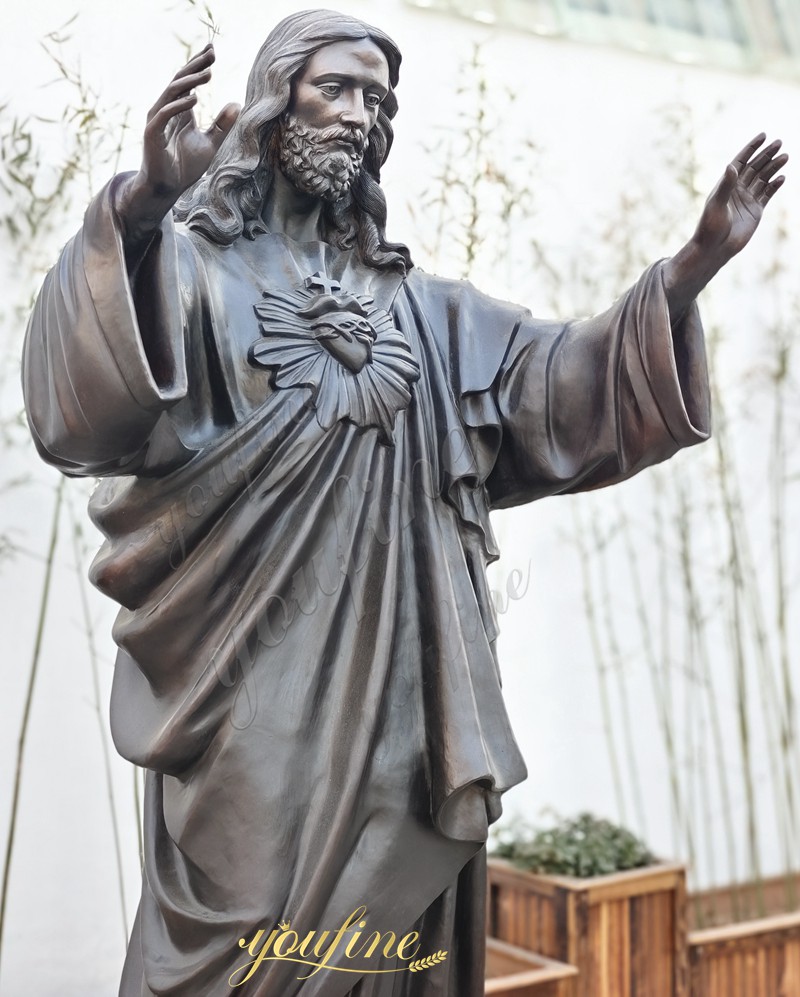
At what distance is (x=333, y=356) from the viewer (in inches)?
79.7

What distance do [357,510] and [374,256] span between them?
426 millimetres

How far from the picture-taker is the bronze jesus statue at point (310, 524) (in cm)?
191

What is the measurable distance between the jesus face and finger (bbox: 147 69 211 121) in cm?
41

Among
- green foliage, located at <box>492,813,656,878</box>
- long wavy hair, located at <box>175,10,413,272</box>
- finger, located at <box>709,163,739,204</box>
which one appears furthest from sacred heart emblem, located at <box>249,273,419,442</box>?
green foliage, located at <box>492,813,656,878</box>

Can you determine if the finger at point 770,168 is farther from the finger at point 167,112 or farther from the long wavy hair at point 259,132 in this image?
the finger at point 167,112

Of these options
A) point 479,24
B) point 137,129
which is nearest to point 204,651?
point 137,129

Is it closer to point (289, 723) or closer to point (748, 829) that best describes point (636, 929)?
point (748, 829)

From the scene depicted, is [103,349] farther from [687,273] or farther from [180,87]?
[687,273]

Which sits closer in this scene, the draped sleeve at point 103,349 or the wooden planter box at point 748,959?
the draped sleeve at point 103,349

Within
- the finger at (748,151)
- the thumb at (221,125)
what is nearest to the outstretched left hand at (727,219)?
the finger at (748,151)

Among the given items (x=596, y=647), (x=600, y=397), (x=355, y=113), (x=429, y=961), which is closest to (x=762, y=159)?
(x=600, y=397)

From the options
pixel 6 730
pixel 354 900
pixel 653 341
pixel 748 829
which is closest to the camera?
pixel 354 900

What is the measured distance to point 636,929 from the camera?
11.5ft

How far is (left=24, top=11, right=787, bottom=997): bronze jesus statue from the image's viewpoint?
1.91 m
